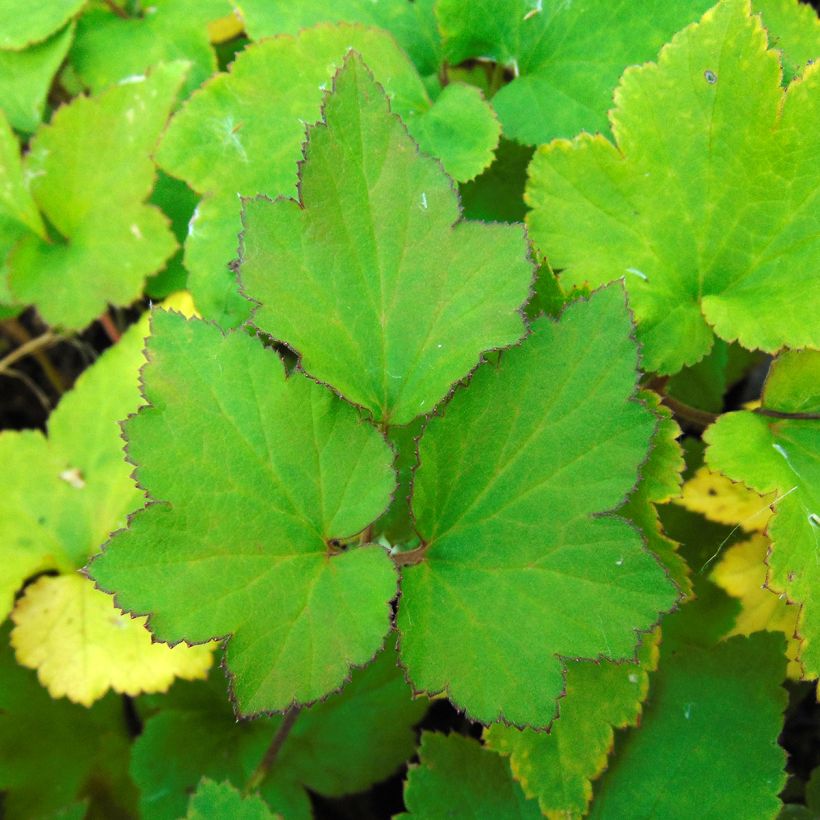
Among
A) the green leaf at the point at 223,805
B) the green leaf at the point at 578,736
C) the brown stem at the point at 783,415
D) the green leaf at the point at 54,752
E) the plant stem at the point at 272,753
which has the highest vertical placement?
the brown stem at the point at 783,415

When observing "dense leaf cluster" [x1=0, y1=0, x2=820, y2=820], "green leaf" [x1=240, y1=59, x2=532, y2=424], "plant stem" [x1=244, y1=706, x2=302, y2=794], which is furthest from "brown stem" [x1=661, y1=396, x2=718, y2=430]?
"plant stem" [x1=244, y1=706, x2=302, y2=794]

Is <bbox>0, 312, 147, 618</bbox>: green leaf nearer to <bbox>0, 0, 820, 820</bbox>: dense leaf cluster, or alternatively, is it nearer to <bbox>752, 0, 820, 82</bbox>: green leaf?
<bbox>0, 0, 820, 820</bbox>: dense leaf cluster

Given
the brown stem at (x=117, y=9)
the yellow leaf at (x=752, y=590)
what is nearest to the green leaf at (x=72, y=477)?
the brown stem at (x=117, y=9)

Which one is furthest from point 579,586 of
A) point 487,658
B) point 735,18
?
point 735,18

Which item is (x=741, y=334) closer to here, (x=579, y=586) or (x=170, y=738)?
(x=579, y=586)

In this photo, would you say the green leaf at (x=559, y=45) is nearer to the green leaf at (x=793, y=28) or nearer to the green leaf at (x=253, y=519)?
the green leaf at (x=793, y=28)
